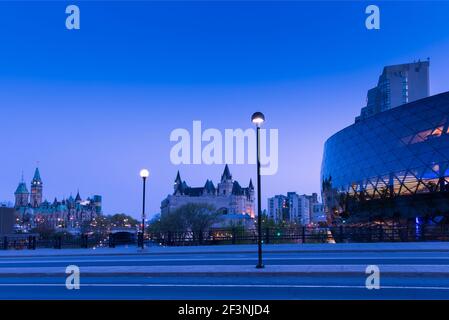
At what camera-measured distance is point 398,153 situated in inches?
2405

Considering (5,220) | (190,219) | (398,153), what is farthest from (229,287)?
(5,220)

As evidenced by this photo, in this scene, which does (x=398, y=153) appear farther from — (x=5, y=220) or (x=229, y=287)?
(x=5, y=220)

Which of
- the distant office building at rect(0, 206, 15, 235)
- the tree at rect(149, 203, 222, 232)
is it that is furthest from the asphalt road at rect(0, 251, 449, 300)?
the tree at rect(149, 203, 222, 232)

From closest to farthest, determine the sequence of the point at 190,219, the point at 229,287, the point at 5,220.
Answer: the point at 229,287 < the point at 5,220 < the point at 190,219

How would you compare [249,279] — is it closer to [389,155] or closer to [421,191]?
[421,191]

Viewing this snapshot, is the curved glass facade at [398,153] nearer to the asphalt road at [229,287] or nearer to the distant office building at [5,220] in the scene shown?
the asphalt road at [229,287]

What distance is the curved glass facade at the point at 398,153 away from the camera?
54688 mm

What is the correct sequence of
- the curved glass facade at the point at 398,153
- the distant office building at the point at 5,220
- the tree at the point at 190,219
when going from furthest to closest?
the tree at the point at 190,219, the distant office building at the point at 5,220, the curved glass facade at the point at 398,153

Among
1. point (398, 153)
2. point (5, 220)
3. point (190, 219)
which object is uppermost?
point (398, 153)

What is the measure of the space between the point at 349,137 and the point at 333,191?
10.3 m

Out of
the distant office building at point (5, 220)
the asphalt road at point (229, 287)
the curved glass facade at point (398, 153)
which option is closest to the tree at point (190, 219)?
the distant office building at point (5, 220)

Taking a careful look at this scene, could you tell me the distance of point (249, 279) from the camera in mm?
13352

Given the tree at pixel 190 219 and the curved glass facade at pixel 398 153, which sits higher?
the curved glass facade at pixel 398 153
